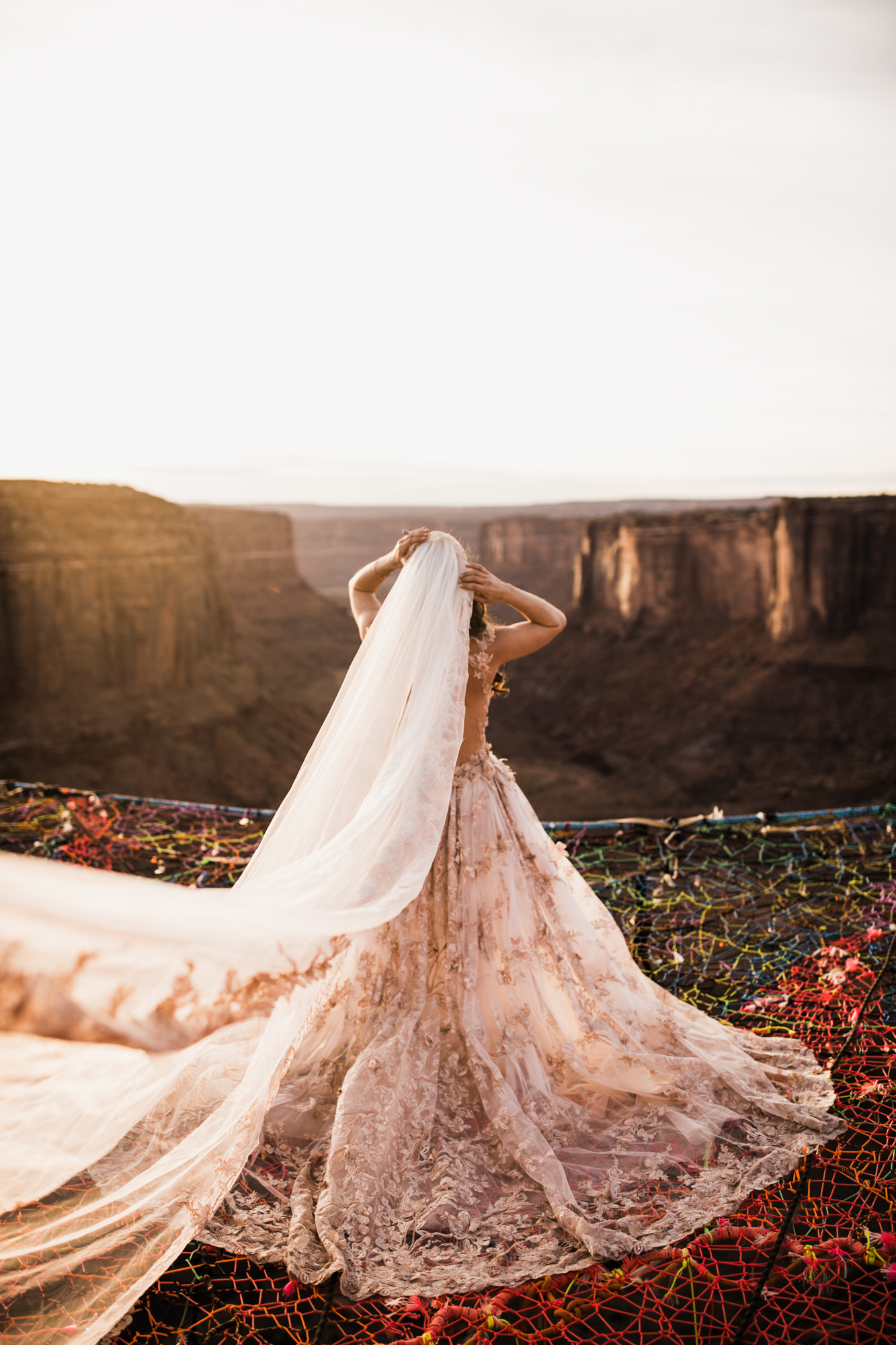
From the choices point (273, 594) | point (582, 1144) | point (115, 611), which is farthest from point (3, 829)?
point (273, 594)

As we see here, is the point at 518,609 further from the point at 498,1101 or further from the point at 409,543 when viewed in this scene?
the point at 498,1101

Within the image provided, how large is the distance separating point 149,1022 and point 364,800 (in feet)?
2.96

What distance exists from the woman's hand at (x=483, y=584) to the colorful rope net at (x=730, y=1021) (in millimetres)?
2020

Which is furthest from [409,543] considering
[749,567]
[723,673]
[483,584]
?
[749,567]

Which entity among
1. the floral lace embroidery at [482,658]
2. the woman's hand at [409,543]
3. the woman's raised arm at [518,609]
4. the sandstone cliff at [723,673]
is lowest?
the sandstone cliff at [723,673]

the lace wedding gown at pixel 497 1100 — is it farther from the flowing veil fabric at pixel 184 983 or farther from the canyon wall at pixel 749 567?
the canyon wall at pixel 749 567

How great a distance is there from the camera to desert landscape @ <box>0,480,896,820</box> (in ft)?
74.7

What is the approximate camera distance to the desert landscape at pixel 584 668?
22.8 meters

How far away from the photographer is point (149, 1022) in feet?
6.23

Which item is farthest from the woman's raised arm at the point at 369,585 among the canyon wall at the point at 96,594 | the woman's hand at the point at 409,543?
the canyon wall at the point at 96,594

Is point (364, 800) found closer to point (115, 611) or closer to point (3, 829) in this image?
point (3, 829)

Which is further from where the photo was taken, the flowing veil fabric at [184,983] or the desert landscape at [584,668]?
the desert landscape at [584,668]

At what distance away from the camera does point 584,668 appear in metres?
36.4

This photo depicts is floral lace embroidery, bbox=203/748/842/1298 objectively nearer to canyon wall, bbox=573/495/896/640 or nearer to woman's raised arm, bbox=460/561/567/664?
woman's raised arm, bbox=460/561/567/664
